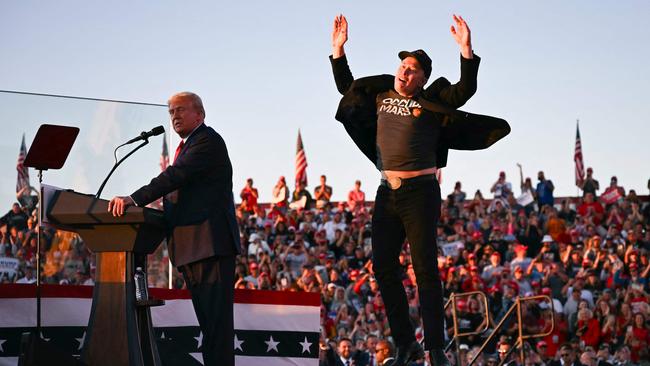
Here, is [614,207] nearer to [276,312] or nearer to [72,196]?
[276,312]

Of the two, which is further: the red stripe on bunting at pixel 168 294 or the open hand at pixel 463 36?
the red stripe on bunting at pixel 168 294

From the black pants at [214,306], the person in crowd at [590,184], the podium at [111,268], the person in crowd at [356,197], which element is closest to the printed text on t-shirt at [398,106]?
the black pants at [214,306]

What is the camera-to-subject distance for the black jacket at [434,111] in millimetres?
7113

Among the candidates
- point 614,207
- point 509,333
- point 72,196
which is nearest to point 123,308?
point 72,196

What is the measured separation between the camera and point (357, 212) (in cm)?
2244

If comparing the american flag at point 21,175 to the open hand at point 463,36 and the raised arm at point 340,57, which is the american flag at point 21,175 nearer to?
the raised arm at point 340,57

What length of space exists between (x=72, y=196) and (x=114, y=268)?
→ 0.50 m

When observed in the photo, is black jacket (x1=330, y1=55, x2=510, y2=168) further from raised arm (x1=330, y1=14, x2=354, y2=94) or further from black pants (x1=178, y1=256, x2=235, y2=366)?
black pants (x1=178, y1=256, x2=235, y2=366)

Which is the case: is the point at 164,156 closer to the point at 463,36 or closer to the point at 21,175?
the point at 21,175

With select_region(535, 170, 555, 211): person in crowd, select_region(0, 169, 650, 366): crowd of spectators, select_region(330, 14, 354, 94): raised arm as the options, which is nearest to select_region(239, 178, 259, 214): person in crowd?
select_region(0, 169, 650, 366): crowd of spectators

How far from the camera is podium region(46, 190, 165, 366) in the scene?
21.9 ft

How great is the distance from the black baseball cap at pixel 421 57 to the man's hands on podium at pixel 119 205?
75.8 inches

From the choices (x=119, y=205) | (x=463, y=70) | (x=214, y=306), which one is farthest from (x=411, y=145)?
(x=119, y=205)

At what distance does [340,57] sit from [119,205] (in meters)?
1.79
